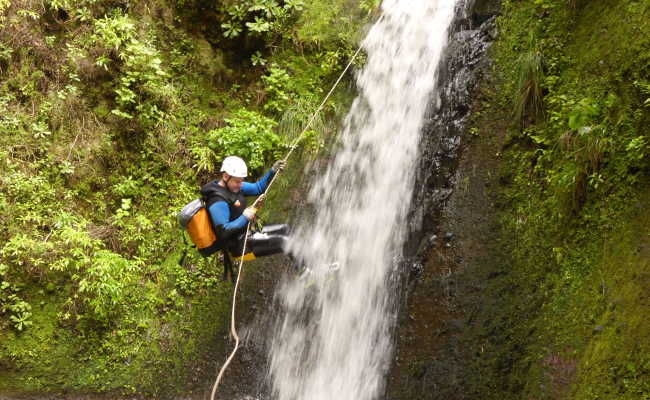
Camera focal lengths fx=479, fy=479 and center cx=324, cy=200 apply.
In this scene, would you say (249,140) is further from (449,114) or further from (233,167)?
(449,114)

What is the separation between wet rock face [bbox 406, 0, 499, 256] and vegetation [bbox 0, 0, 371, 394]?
185 centimetres

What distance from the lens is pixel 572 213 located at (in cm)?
442

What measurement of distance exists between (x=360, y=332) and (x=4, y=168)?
544cm

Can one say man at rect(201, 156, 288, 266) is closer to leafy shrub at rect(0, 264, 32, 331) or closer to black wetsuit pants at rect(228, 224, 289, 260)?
black wetsuit pants at rect(228, 224, 289, 260)

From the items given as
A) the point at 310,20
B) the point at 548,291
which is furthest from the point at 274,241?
the point at 310,20

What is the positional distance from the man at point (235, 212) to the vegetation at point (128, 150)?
1.20 m

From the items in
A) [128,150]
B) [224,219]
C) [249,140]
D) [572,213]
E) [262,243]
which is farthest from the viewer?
[128,150]

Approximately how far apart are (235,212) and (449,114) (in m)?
2.92

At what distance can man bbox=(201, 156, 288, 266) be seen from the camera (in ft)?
17.8

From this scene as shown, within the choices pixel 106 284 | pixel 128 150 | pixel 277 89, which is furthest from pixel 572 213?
pixel 128 150

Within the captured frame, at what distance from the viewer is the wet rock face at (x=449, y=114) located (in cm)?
570

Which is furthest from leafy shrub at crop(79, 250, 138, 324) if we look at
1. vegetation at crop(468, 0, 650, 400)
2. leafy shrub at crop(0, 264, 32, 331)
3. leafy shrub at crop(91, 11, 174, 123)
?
vegetation at crop(468, 0, 650, 400)

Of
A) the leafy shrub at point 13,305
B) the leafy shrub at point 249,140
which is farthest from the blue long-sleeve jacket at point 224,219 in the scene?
the leafy shrub at point 13,305

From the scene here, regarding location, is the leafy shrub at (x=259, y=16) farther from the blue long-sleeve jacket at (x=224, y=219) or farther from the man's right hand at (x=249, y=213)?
the man's right hand at (x=249, y=213)
